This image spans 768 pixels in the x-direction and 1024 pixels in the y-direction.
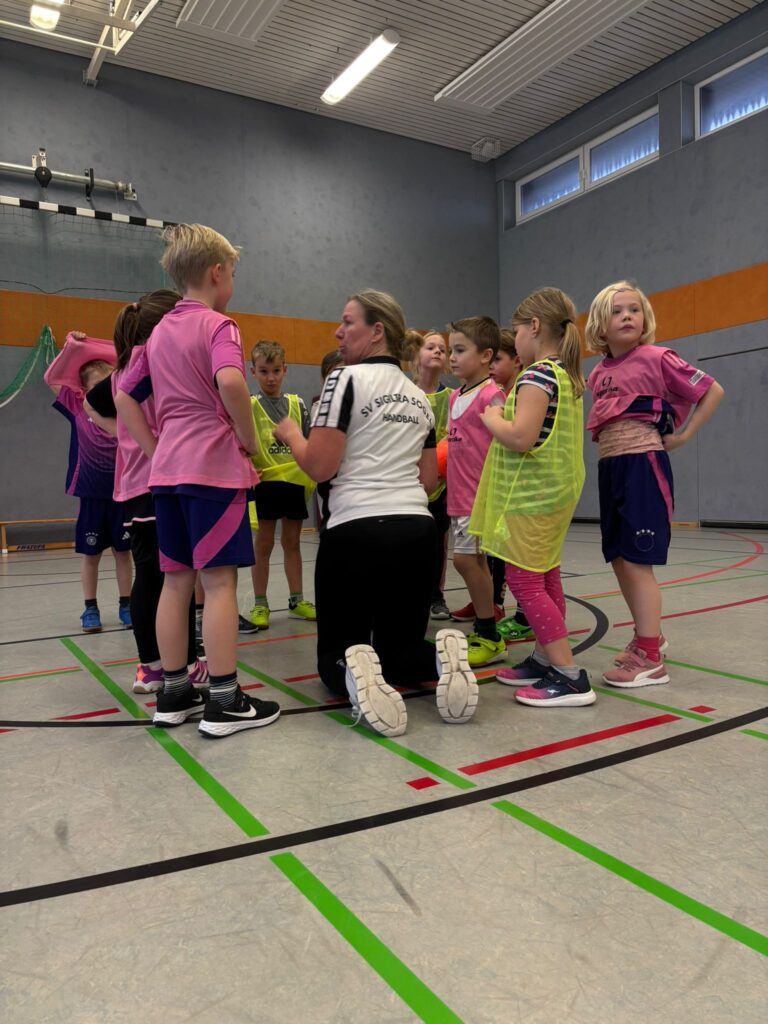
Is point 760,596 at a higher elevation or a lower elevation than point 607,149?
lower

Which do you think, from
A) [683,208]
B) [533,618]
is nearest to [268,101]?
[683,208]

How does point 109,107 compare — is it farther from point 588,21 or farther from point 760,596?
point 760,596

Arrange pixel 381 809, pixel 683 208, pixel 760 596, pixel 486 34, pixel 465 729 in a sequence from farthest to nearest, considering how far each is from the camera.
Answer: pixel 683 208 → pixel 486 34 → pixel 760 596 → pixel 465 729 → pixel 381 809

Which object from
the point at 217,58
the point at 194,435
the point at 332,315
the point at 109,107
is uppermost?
the point at 217,58

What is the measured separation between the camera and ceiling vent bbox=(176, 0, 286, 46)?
7.49 m

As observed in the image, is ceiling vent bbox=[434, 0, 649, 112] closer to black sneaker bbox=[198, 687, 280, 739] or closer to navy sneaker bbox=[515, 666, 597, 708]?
navy sneaker bbox=[515, 666, 597, 708]

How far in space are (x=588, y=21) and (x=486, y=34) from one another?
128 cm

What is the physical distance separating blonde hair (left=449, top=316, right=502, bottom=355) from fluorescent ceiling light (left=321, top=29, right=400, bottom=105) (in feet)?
23.0

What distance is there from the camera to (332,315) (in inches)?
416

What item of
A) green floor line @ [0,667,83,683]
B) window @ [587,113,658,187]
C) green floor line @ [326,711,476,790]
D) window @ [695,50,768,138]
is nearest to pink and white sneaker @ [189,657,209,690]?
green floor line @ [0,667,83,683]

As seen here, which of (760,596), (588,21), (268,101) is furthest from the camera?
(268,101)

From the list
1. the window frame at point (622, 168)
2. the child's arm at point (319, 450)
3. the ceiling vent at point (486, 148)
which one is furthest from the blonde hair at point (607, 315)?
the ceiling vent at point (486, 148)

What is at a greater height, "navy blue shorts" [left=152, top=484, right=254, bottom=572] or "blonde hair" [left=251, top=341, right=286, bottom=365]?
"blonde hair" [left=251, top=341, right=286, bottom=365]

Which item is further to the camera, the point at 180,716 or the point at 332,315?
the point at 332,315
